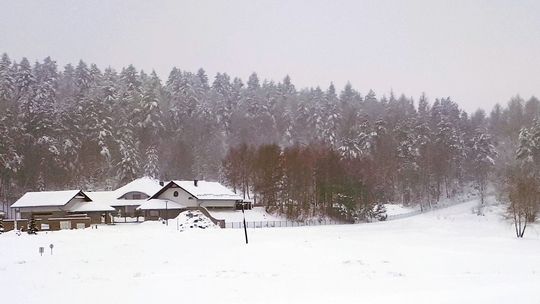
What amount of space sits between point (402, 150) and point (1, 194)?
70824 millimetres

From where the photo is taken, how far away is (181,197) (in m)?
83.8

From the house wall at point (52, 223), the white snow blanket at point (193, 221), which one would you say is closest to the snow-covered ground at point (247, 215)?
the white snow blanket at point (193, 221)

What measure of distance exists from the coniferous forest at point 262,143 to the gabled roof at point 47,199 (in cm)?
731

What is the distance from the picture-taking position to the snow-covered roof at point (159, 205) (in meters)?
80.6

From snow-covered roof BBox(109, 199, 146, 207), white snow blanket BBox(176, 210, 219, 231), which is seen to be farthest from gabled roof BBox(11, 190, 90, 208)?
white snow blanket BBox(176, 210, 219, 231)

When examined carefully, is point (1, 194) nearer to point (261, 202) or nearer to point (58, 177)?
point (58, 177)

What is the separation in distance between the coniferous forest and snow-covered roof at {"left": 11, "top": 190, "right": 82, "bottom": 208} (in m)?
7.29

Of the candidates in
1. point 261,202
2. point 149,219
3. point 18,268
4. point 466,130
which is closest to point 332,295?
point 18,268

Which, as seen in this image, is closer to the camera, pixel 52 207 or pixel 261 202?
pixel 52 207

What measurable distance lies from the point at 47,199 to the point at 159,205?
603 inches

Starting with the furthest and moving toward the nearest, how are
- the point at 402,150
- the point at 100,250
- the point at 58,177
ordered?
the point at 402,150, the point at 58,177, the point at 100,250

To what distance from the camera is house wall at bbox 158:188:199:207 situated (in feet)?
273

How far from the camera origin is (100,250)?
45.7 meters

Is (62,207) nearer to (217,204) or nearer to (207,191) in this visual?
(207,191)
